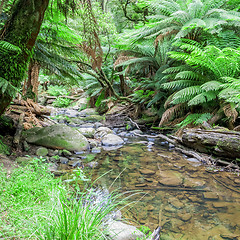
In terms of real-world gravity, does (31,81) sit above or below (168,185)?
above

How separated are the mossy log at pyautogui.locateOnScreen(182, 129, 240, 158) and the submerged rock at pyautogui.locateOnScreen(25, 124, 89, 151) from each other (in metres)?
2.15

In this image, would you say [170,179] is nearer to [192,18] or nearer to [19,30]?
[19,30]

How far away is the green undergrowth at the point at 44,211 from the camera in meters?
1.02

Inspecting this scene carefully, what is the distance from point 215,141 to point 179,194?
1.35 metres

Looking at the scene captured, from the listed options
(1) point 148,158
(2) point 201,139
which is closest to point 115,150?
(1) point 148,158

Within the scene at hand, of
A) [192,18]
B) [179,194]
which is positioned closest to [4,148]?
[179,194]

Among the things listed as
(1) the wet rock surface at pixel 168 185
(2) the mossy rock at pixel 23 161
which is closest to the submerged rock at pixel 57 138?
(1) the wet rock surface at pixel 168 185

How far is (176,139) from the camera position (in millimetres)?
4238

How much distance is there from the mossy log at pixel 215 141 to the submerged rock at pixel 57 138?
215 centimetres

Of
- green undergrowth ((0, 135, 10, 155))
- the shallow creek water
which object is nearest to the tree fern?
the shallow creek water

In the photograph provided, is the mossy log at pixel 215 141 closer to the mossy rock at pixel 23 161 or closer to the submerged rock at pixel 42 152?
the submerged rock at pixel 42 152

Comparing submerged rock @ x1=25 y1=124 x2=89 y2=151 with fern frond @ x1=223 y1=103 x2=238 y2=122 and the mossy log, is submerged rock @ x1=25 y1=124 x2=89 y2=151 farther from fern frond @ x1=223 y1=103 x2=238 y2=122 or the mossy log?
fern frond @ x1=223 y1=103 x2=238 y2=122

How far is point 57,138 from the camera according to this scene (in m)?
3.91

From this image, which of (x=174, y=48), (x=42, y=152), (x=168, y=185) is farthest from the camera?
(x=174, y=48)
